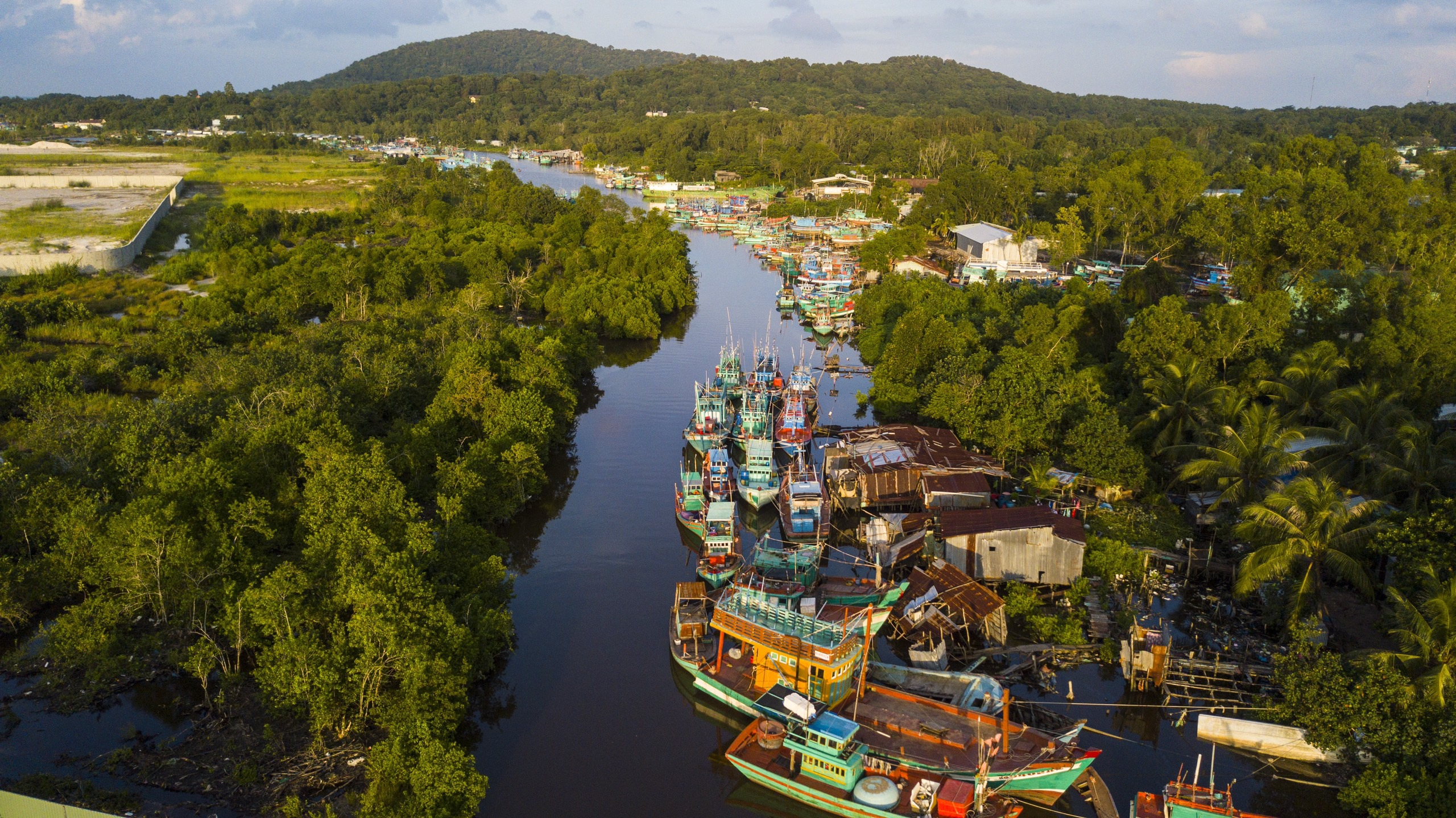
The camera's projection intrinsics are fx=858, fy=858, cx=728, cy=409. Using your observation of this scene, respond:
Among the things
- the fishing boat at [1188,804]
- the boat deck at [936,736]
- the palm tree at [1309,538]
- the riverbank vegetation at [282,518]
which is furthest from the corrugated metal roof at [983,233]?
the fishing boat at [1188,804]

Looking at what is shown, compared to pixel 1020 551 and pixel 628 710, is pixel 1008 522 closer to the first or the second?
pixel 1020 551

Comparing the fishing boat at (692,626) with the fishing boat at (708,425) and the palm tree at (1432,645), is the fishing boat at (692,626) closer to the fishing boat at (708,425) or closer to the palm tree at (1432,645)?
the fishing boat at (708,425)

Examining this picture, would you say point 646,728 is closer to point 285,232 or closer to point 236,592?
point 236,592

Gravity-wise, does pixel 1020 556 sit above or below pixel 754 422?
below

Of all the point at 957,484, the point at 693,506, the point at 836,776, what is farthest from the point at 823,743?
the point at 957,484

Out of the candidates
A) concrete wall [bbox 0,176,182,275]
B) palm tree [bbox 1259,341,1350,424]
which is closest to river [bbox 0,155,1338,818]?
palm tree [bbox 1259,341,1350,424]

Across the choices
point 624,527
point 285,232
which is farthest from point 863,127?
point 624,527
